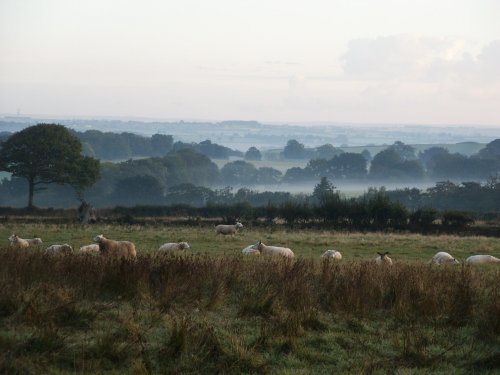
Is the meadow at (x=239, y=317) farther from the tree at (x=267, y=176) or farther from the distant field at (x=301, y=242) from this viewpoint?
the tree at (x=267, y=176)

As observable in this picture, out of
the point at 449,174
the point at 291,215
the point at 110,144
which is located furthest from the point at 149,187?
the point at 449,174

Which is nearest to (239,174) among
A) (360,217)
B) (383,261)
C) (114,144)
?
(114,144)

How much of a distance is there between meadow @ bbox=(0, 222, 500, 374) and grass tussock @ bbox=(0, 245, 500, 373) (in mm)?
19

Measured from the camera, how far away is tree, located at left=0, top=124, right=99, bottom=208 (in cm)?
5866

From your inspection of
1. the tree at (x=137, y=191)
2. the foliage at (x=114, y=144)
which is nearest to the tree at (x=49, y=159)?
the tree at (x=137, y=191)

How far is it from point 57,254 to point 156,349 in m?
5.61

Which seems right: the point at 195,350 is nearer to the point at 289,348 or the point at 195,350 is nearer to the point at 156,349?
the point at 156,349

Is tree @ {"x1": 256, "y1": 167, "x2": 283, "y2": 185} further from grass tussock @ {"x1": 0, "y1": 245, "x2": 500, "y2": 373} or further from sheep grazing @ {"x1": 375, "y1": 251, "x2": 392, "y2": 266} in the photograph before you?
grass tussock @ {"x1": 0, "y1": 245, "x2": 500, "y2": 373}

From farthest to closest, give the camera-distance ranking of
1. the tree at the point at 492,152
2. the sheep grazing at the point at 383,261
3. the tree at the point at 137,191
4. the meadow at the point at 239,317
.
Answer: the tree at the point at 492,152 → the tree at the point at 137,191 → the sheep grazing at the point at 383,261 → the meadow at the point at 239,317

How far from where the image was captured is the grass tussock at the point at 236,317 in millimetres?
8008

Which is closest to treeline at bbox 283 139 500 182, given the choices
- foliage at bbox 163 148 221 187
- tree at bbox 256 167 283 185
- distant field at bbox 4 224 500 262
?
tree at bbox 256 167 283 185

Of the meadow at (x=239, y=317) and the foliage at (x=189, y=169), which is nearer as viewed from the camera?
the meadow at (x=239, y=317)

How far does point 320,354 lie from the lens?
8430 mm

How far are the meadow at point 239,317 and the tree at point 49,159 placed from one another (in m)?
47.9
